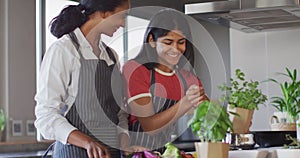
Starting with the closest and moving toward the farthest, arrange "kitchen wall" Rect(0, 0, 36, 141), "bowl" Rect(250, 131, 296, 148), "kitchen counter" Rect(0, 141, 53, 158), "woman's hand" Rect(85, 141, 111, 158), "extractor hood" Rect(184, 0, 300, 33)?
"woman's hand" Rect(85, 141, 111, 158)
"bowl" Rect(250, 131, 296, 148)
"kitchen counter" Rect(0, 141, 53, 158)
"extractor hood" Rect(184, 0, 300, 33)
"kitchen wall" Rect(0, 0, 36, 141)

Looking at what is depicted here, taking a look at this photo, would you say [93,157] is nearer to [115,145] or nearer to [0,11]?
[115,145]

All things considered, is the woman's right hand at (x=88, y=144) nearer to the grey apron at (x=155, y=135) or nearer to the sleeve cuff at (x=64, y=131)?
the sleeve cuff at (x=64, y=131)

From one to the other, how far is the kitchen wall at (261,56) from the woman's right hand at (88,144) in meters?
3.22

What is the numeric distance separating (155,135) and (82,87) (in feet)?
1.10

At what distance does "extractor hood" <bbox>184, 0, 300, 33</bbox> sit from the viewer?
136 inches

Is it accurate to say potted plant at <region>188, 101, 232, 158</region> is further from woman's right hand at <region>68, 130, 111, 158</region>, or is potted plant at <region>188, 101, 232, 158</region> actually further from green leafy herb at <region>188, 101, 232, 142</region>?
woman's right hand at <region>68, 130, 111, 158</region>

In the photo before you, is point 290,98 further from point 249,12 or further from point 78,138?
point 78,138

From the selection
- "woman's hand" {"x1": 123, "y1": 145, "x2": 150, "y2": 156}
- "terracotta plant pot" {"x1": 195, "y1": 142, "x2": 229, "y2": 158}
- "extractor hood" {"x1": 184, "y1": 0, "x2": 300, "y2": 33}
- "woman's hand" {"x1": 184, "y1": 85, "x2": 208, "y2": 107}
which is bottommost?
"woman's hand" {"x1": 123, "y1": 145, "x2": 150, "y2": 156}

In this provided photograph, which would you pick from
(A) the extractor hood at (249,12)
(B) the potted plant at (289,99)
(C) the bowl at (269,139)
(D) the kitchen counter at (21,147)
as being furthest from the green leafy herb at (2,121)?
(B) the potted plant at (289,99)

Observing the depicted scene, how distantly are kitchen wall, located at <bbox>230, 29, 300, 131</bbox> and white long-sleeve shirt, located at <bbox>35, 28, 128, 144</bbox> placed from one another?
123 inches

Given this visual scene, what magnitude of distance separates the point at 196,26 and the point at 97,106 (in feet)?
13.5

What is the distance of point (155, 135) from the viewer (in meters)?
1.78

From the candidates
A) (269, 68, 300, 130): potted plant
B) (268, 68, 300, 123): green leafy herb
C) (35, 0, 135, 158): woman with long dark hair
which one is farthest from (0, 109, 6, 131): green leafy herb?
(35, 0, 135, 158): woman with long dark hair

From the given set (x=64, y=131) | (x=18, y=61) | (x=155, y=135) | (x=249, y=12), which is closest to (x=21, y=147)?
(x=18, y=61)
